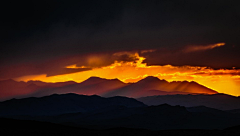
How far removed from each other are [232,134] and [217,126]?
477 ft

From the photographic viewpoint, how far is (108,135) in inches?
2493

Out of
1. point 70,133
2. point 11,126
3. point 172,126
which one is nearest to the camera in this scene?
point 70,133

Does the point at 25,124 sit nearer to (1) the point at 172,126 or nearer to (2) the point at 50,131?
(2) the point at 50,131

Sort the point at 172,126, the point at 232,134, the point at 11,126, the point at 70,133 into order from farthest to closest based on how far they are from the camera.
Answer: the point at 172,126 < the point at 11,126 < the point at 70,133 < the point at 232,134

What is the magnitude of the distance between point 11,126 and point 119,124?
129m

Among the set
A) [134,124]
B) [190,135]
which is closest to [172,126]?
[134,124]

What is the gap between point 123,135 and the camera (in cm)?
6475

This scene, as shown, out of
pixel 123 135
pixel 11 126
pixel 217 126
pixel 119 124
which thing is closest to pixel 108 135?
pixel 123 135

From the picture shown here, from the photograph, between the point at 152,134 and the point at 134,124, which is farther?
the point at 134,124

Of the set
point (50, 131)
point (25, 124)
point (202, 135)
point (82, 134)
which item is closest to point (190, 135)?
point (202, 135)

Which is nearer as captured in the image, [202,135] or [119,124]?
Answer: [202,135]

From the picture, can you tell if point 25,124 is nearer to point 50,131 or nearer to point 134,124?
point 50,131

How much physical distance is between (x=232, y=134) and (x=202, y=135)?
231 inches

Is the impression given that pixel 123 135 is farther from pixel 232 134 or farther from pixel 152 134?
pixel 232 134
